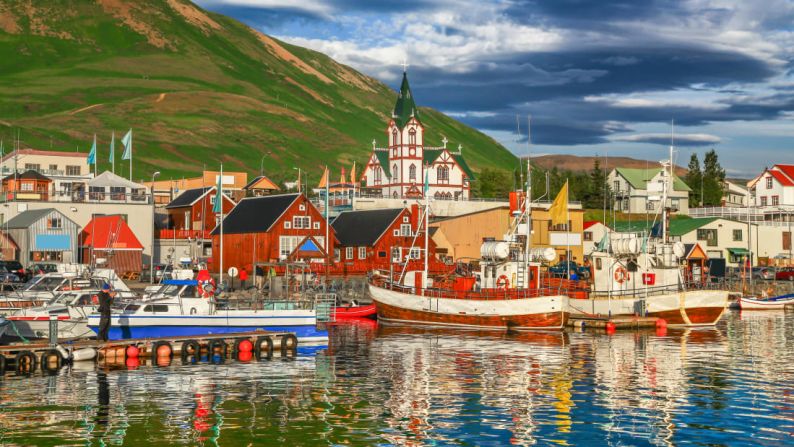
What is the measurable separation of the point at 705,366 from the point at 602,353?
598cm

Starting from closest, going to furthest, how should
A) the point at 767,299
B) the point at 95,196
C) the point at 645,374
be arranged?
the point at 645,374 → the point at 767,299 → the point at 95,196

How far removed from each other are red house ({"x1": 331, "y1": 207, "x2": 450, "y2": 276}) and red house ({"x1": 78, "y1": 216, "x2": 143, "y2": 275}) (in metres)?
18.5

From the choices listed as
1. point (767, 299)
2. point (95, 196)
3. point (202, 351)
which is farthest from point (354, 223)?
point (202, 351)

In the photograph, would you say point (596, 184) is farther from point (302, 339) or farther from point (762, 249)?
point (302, 339)

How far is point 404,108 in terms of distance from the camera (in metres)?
158

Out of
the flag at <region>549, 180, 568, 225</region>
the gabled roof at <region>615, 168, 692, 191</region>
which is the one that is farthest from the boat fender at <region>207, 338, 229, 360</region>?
the gabled roof at <region>615, 168, 692, 191</region>

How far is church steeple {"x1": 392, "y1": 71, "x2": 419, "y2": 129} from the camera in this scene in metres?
157

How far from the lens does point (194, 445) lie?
88.8 ft

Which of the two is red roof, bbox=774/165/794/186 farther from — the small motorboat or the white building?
the small motorboat

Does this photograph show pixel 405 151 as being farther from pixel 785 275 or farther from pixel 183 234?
pixel 785 275

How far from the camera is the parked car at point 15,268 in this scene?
2992 inches

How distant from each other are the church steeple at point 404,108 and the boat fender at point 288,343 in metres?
111

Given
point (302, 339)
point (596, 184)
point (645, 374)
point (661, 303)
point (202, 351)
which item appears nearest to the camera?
point (645, 374)

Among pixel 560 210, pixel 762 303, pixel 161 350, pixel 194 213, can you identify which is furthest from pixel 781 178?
pixel 161 350
